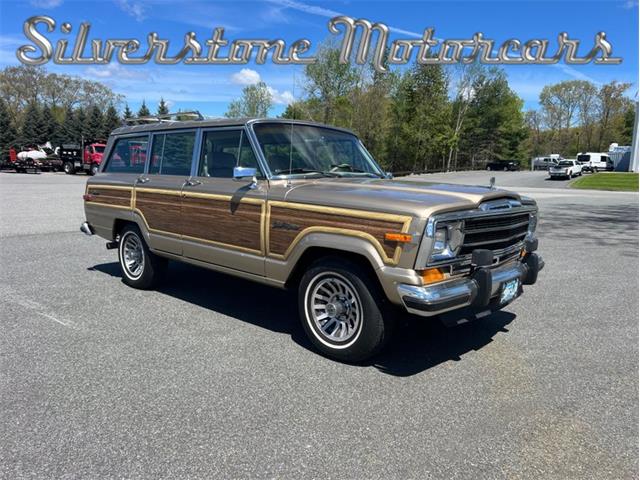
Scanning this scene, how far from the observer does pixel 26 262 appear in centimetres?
751

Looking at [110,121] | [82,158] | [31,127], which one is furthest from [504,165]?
[31,127]

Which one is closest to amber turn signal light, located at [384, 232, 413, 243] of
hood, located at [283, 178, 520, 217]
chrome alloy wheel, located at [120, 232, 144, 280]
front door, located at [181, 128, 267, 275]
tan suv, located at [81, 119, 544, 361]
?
tan suv, located at [81, 119, 544, 361]

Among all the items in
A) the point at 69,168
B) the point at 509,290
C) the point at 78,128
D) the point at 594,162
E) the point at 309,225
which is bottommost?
the point at 69,168

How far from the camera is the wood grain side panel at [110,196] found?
6141 mm

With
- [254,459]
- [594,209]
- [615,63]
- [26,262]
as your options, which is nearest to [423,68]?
[594,209]

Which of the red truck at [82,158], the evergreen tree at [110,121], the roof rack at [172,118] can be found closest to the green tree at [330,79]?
the red truck at [82,158]

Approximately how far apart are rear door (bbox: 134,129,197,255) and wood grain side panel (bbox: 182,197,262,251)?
0.23 meters

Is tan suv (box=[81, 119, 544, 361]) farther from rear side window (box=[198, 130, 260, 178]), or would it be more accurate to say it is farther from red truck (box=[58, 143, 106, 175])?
red truck (box=[58, 143, 106, 175])

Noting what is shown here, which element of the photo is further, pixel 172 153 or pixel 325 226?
pixel 172 153

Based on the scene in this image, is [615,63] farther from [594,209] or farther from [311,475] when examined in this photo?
[311,475]

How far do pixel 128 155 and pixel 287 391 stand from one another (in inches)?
168

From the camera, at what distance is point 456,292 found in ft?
11.9

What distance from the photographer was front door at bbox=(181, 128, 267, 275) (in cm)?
459

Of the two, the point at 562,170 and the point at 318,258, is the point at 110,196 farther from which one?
the point at 562,170
